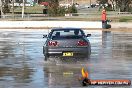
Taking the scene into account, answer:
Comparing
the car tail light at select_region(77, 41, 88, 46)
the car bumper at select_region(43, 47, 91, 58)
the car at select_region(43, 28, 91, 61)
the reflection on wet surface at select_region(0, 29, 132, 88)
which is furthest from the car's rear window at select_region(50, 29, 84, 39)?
the reflection on wet surface at select_region(0, 29, 132, 88)

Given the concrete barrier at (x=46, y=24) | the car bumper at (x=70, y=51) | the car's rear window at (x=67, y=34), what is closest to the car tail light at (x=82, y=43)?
the car bumper at (x=70, y=51)

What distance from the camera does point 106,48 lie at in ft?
87.8

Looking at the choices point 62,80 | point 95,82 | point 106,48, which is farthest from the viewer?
point 106,48

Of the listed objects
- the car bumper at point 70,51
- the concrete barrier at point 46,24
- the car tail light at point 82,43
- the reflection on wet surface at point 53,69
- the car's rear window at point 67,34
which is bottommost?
the concrete barrier at point 46,24

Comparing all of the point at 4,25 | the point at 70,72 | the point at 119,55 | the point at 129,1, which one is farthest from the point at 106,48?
the point at 129,1

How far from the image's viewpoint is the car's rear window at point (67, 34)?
20.7 m

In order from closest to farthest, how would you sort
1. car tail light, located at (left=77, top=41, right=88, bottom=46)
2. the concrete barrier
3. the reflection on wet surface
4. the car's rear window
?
the reflection on wet surface < car tail light, located at (left=77, top=41, right=88, bottom=46) < the car's rear window < the concrete barrier

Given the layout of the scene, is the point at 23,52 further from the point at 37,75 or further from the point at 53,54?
the point at 37,75

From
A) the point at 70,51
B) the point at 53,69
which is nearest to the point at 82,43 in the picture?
the point at 70,51

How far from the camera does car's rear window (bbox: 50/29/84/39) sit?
20.7 meters

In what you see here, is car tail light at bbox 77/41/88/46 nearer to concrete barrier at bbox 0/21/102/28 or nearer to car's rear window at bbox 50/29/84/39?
car's rear window at bbox 50/29/84/39

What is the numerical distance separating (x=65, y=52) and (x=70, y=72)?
4.09m

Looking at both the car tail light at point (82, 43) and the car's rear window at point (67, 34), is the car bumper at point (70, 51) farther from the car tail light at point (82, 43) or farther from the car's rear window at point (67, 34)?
the car's rear window at point (67, 34)

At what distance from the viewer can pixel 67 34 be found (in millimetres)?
21391
